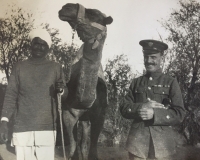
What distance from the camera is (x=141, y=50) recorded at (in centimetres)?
132

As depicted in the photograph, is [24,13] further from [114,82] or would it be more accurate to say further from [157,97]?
[157,97]

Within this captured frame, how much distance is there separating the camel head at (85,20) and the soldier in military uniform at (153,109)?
0.23 m

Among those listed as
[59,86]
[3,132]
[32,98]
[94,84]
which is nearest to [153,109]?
[94,84]

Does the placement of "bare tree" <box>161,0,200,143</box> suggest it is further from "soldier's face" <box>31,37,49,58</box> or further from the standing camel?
"soldier's face" <box>31,37,49,58</box>

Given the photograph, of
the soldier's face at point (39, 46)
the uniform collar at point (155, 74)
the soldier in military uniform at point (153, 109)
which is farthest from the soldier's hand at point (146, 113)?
the soldier's face at point (39, 46)

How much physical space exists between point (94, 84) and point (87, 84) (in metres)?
0.03

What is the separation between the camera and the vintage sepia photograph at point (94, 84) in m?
1.23

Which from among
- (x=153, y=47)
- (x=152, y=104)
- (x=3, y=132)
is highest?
(x=153, y=47)

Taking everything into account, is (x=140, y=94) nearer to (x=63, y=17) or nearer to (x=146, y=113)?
(x=146, y=113)

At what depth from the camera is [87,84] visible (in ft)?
4.15

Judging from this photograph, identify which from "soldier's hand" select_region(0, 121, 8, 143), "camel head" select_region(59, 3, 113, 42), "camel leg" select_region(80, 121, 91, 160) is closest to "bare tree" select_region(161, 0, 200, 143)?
"camel head" select_region(59, 3, 113, 42)

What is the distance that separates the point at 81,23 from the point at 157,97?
49 cm

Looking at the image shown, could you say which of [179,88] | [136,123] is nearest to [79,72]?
[136,123]

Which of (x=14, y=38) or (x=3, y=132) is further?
(x=14, y=38)
